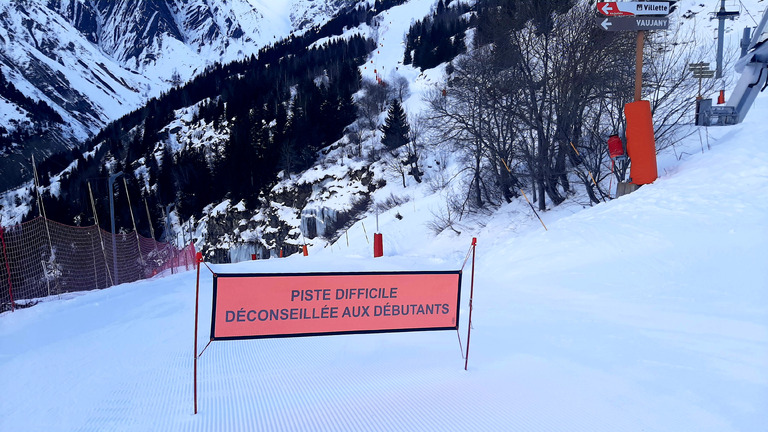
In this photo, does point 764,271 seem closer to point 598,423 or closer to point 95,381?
point 598,423

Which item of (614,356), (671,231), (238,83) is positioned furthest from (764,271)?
(238,83)

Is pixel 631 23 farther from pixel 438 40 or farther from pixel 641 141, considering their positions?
pixel 438 40

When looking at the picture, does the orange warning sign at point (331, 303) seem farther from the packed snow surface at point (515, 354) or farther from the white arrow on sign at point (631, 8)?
the white arrow on sign at point (631, 8)

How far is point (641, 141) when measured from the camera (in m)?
11.0

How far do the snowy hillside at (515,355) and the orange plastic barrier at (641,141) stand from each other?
4.05ft

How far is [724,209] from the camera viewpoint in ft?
29.0

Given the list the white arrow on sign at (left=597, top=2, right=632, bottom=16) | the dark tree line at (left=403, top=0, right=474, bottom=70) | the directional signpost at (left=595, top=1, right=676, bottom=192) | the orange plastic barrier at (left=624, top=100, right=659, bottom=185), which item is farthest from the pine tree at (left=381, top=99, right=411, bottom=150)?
the white arrow on sign at (left=597, top=2, right=632, bottom=16)

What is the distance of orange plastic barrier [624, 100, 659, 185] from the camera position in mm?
10844

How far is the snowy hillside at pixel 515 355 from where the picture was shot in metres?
3.73

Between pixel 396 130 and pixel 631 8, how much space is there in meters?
39.0

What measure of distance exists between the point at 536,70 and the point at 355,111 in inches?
1910

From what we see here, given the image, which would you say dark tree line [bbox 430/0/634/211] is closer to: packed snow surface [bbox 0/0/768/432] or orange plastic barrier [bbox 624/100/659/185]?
orange plastic barrier [bbox 624/100/659/185]

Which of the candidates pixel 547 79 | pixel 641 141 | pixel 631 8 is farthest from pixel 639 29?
pixel 547 79

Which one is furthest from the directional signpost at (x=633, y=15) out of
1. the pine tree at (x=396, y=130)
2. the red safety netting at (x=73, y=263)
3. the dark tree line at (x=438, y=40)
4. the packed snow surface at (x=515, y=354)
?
the dark tree line at (x=438, y=40)
